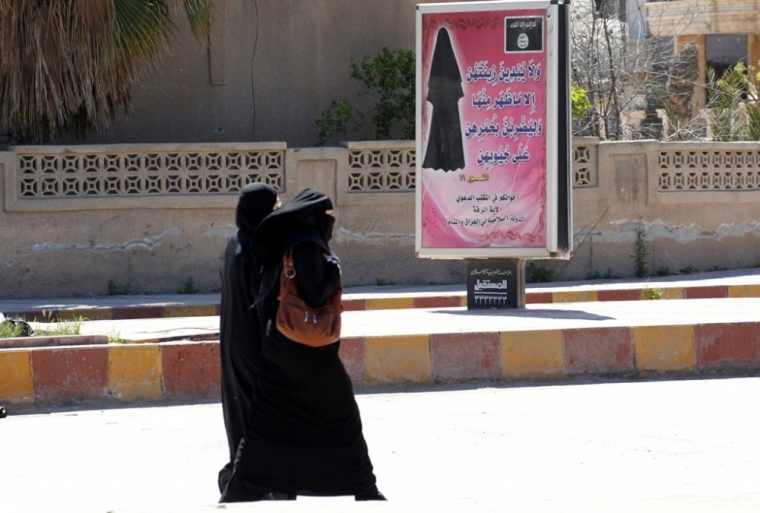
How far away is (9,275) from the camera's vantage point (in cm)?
1170

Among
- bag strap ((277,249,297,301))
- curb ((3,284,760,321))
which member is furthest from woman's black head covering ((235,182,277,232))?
curb ((3,284,760,321))

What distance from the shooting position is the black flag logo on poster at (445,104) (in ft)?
31.7

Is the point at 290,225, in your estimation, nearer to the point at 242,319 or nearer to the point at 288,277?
the point at 288,277

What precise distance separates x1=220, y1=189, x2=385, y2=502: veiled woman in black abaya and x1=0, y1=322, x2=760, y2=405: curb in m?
3.12

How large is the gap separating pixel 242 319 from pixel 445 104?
18.5 feet

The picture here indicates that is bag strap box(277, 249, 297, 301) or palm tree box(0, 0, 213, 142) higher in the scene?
palm tree box(0, 0, 213, 142)

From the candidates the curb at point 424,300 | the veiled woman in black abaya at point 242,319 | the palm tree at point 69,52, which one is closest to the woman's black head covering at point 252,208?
the veiled woman in black abaya at point 242,319

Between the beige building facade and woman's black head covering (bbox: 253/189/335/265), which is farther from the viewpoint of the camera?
the beige building facade

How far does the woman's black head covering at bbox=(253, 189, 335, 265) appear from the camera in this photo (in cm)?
412

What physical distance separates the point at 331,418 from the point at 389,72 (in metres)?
10.2

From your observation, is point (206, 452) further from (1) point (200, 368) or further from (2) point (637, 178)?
(2) point (637, 178)

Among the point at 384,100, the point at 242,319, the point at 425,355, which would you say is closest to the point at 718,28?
the point at 384,100

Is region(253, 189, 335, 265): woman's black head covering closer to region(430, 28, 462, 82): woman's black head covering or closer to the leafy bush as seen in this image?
region(430, 28, 462, 82): woman's black head covering

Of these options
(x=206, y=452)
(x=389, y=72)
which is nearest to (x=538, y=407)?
(x=206, y=452)
